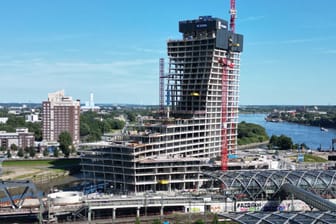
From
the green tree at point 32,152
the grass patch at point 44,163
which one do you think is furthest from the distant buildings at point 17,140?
the grass patch at point 44,163

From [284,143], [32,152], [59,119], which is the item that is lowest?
[32,152]

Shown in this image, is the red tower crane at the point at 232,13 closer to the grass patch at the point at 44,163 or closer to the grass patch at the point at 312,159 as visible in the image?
the grass patch at the point at 312,159

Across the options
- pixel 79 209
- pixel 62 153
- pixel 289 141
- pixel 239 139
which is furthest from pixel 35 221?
pixel 239 139

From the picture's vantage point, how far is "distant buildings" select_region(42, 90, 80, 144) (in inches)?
5404

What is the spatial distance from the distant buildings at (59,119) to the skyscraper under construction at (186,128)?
5771cm

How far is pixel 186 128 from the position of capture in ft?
260

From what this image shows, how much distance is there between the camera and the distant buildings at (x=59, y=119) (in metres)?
137

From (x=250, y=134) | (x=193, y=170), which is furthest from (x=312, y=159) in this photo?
(x=250, y=134)

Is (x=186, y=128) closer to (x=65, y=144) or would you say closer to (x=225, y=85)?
(x=225, y=85)

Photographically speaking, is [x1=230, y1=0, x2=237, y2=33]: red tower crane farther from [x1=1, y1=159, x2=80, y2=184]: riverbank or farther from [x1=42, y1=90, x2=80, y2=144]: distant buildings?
[x1=42, y1=90, x2=80, y2=144]: distant buildings

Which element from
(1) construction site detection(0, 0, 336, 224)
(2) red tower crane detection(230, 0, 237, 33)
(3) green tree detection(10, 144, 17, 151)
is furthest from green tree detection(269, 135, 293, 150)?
(3) green tree detection(10, 144, 17, 151)

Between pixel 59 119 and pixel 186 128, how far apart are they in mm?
67365

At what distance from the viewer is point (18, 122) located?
541ft

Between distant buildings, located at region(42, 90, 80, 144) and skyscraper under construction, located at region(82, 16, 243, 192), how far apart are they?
2272 inches
